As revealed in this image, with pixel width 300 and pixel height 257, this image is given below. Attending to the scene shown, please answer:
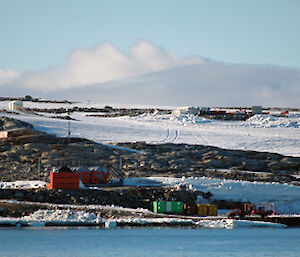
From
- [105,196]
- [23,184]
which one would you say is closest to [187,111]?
[23,184]

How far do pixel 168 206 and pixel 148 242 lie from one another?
13311mm

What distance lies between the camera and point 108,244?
53250 millimetres

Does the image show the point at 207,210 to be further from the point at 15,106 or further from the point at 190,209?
the point at 15,106

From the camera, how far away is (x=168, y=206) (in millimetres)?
67875

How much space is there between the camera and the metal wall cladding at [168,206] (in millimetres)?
67625

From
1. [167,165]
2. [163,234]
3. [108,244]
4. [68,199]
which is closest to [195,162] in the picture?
[167,165]

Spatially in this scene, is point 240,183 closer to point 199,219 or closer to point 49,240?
point 199,219

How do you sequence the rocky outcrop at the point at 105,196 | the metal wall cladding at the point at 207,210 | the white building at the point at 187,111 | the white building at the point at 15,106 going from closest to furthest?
1. the metal wall cladding at the point at 207,210
2. the rocky outcrop at the point at 105,196
3. the white building at the point at 15,106
4. the white building at the point at 187,111

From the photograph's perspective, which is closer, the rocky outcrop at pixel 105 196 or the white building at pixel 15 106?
the rocky outcrop at pixel 105 196

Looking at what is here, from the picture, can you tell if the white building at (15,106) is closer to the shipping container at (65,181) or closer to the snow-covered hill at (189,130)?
the snow-covered hill at (189,130)

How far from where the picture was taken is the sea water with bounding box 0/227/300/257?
5025 cm

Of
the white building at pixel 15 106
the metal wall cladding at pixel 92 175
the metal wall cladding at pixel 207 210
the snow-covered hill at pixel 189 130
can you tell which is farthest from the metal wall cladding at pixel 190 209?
the white building at pixel 15 106

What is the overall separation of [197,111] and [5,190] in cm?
6367

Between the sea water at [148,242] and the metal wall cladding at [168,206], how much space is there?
5.65m
